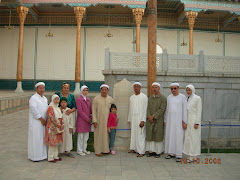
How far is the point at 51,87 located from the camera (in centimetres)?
1432

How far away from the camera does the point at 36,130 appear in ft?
13.4

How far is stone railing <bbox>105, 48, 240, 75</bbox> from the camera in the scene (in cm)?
621

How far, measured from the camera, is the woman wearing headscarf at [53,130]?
4.02 metres

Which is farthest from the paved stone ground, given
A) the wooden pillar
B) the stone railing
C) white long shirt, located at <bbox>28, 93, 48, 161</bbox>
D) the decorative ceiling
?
the decorative ceiling

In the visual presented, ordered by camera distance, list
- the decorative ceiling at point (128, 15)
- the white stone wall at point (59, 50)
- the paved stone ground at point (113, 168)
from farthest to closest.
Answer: the white stone wall at point (59, 50) < the decorative ceiling at point (128, 15) < the paved stone ground at point (113, 168)

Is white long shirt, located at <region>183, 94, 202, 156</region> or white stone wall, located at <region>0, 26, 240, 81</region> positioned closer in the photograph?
white long shirt, located at <region>183, 94, 202, 156</region>

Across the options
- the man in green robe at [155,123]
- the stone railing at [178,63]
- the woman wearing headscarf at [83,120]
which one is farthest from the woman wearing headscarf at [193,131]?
the stone railing at [178,63]

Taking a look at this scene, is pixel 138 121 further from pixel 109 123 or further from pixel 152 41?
pixel 152 41

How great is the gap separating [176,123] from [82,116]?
187 centimetres

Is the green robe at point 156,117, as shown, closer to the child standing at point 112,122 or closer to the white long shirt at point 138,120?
the white long shirt at point 138,120

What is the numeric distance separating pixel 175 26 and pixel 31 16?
31.0 ft

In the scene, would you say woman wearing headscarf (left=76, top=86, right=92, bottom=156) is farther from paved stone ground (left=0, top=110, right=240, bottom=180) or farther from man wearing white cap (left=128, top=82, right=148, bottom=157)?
man wearing white cap (left=128, top=82, right=148, bottom=157)

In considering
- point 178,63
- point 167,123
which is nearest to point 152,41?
point 178,63

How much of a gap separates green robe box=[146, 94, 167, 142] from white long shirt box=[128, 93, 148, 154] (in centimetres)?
10
